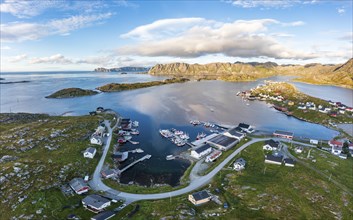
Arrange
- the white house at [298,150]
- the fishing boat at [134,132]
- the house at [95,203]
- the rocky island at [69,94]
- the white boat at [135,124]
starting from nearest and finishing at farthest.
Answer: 1. the house at [95,203]
2. the white house at [298,150]
3. the fishing boat at [134,132]
4. the white boat at [135,124]
5. the rocky island at [69,94]

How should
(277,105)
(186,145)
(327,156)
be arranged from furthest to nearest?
1. (277,105)
2. (186,145)
3. (327,156)

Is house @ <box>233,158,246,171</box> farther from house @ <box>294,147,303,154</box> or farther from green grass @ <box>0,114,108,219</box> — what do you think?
green grass @ <box>0,114,108,219</box>

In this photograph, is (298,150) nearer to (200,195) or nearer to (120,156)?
(200,195)

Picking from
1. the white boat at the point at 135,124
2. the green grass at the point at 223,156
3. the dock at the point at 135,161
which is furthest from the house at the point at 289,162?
the white boat at the point at 135,124

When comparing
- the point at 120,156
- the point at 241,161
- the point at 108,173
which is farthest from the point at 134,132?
the point at 241,161

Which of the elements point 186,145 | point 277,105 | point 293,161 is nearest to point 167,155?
point 186,145

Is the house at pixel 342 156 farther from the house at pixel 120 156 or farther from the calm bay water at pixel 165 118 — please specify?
the house at pixel 120 156

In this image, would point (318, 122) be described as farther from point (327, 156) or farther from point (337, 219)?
point (337, 219)
